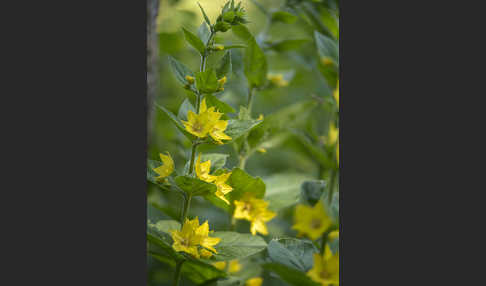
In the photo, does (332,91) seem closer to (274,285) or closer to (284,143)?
(284,143)

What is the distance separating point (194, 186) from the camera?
1.17 meters

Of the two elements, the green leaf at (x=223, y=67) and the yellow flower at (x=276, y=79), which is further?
the yellow flower at (x=276, y=79)

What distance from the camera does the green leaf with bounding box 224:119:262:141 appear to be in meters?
1.20

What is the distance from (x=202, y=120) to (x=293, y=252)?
0.42m

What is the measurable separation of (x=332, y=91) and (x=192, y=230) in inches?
28.6

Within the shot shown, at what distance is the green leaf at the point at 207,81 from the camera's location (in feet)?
3.79

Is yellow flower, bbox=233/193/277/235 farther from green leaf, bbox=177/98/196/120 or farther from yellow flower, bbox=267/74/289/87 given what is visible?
yellow flower, bbox=267/74/289/87

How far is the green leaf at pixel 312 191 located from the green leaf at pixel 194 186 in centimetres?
32

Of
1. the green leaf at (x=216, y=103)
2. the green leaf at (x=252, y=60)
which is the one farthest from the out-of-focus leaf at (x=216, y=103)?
the green leaf at (x=252, y=60)

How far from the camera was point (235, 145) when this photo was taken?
4.63 ft

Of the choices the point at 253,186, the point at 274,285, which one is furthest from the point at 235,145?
the point at 274,285

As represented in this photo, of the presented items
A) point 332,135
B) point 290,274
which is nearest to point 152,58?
point 332,135

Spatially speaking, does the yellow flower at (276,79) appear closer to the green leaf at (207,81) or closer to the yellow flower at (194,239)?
the green leaf at (207,81)

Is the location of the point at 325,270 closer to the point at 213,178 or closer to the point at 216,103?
the point at 213,178
